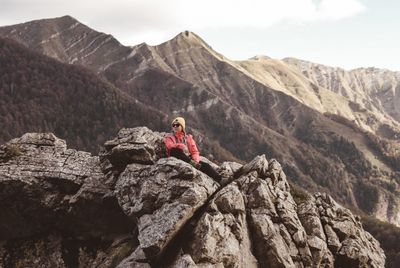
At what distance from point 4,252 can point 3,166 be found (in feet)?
17.2

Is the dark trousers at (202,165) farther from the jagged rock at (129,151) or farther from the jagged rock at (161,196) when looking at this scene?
the jagged rock at (129,151)

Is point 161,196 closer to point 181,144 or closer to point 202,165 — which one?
point 202,165

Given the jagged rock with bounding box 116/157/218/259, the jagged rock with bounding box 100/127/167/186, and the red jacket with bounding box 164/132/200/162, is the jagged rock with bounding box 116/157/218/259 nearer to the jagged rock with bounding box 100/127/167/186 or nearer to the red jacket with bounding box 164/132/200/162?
the jagged rock with bounding box 100/127/167/186

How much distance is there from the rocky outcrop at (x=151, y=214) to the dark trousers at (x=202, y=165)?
2.26 ft

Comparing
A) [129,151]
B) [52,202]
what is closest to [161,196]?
[129,151]

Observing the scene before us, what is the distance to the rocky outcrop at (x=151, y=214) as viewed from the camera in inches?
838

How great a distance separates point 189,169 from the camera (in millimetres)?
23422

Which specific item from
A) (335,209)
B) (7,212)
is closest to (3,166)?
(7,212)

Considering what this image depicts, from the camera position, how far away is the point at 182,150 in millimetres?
26031

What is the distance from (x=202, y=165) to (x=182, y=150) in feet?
5.07

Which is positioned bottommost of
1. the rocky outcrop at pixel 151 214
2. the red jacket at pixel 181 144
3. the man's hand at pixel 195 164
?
the rocky outcrop at pixel 151 214

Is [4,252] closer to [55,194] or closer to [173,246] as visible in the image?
[55,194]

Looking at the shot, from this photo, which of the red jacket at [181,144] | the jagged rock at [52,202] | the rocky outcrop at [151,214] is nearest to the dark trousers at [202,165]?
the red jacket at [181,144]

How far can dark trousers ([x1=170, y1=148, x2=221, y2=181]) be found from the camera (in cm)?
2595
